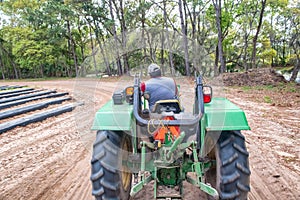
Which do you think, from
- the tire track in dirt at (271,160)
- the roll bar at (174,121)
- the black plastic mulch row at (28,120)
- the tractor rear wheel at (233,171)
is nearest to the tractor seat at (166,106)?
the roll bar at (174,121)

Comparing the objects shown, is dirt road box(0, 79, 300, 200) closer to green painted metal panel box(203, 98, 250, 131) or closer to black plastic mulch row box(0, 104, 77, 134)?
black plastic mulch row box(0, 104, 77, 134)

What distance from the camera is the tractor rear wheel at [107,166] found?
222 centimetres

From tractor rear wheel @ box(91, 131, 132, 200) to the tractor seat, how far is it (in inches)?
18.0

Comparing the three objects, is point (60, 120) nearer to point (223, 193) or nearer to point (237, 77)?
point (223, 193)

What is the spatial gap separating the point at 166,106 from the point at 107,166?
0.80 metres

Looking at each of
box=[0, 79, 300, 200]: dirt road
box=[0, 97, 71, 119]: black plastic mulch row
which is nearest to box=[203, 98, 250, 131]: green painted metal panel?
box=[0, 79, 300, 200]: dirt road

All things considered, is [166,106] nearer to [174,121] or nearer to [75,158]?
[174,121]

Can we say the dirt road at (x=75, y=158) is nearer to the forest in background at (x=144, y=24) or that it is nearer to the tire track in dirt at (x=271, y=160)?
the tire track in dirt at (x=271, y=160)

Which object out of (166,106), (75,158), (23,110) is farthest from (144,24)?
(166,106)

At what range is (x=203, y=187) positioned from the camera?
213 centimetres

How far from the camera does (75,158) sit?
4164mm

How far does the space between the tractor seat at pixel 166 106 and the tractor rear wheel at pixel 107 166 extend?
0.46 meters

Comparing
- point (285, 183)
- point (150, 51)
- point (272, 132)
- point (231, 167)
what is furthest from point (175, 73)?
point (272, 132)

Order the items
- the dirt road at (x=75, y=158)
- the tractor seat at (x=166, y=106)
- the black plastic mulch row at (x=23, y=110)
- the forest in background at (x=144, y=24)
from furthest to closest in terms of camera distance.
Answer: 1. the forest in background at (x=144, y=24)
2. the black plastic mulch row at (x=23, y=110)
3. the dirt road at (x=75, y=158)
4. the tractor seat at (x=166, y=106)
